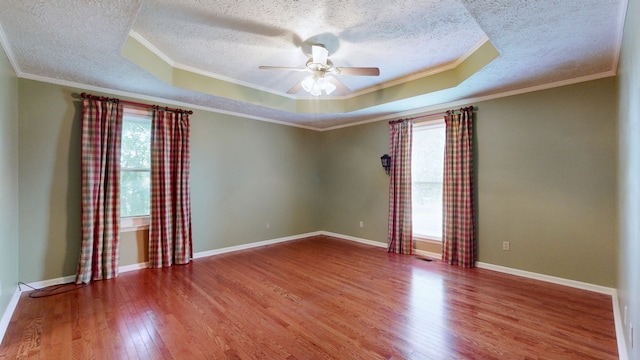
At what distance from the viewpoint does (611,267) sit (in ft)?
9.88

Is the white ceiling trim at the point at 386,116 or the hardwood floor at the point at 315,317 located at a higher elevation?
the white ceiling trim at the point at 386,116

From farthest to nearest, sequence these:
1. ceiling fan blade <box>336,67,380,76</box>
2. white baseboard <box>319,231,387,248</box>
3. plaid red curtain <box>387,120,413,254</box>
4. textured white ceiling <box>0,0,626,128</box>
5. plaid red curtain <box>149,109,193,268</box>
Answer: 1. white baseboard <box>319,231,387,248</box>
2. plaid red curtain <box>387,120,413,254</box>
3. plaid red curtain <box>149,109,193,268</box>
4. ceiling fan blade <box>336,67,380,76</box>
5. textured white ceiling <box>0,0,626,128</box>

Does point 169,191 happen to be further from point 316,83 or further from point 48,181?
point 316,83

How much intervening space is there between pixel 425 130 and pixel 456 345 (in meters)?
3.44

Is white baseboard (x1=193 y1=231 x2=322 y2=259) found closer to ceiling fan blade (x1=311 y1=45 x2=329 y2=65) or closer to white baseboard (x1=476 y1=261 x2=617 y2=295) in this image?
white baseboard (x1=476 y1=261 x2=617 y2=295)

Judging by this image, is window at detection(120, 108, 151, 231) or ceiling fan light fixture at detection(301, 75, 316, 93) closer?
ceiling fan light fixture at detection(301, 75, 316, 93)

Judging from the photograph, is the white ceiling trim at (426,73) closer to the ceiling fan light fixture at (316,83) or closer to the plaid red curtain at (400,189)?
the plaid red curtain at (400,189)

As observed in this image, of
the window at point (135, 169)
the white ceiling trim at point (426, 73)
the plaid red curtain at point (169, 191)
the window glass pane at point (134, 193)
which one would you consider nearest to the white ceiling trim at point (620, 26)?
the white ceiling trim at point (426, 73)

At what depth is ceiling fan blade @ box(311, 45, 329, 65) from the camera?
2789 millimetres

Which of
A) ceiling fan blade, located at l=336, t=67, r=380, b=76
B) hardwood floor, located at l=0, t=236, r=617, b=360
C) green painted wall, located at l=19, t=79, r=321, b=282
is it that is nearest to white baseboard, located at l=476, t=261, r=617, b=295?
hardwood floor, located at l=0, t=236, r=617, b=360

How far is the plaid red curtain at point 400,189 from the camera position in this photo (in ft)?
15.5

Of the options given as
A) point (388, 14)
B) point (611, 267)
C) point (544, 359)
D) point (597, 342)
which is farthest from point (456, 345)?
point (388, 14)

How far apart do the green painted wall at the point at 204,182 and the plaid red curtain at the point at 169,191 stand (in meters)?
0.23

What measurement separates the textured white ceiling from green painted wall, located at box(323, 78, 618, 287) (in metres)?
0.35
